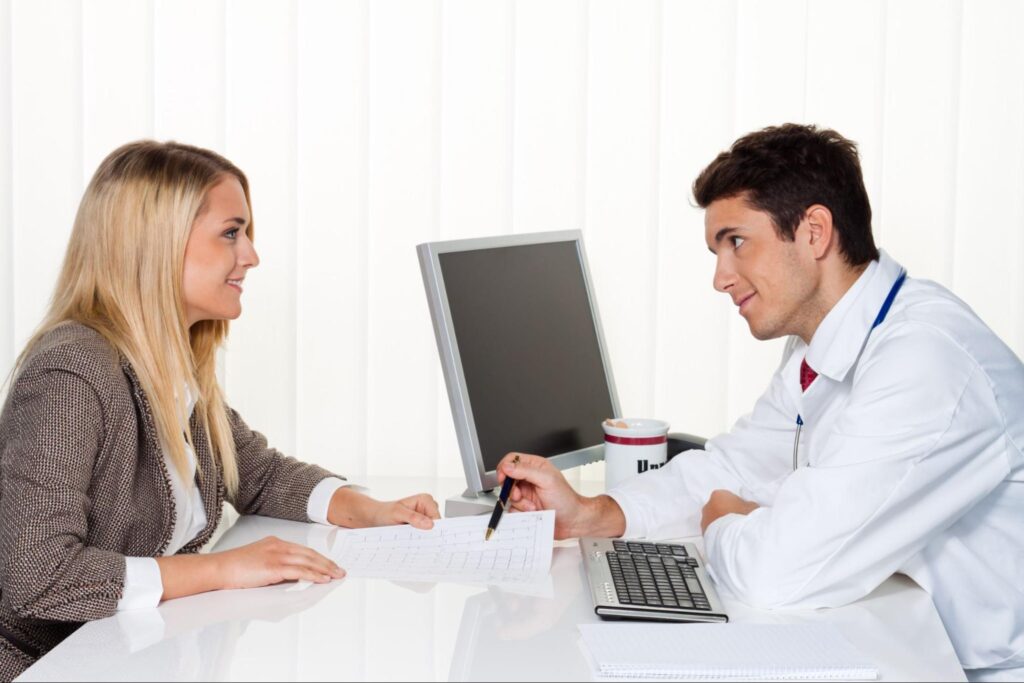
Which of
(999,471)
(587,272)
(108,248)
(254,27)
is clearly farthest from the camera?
(254,27)

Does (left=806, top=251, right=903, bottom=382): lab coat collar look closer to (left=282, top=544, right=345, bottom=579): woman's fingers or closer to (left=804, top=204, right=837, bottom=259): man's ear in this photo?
(left=804, top=204, right=837, bottom=259): man's ear

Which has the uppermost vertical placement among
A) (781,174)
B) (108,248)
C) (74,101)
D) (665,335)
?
(74,101)

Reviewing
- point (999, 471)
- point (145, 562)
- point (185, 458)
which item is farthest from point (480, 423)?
point (999, 471)

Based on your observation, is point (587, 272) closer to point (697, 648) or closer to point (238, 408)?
point (238, 408)

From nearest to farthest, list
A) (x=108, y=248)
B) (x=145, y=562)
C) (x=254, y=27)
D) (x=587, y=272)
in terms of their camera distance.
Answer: (x=145, y=562) → (x=108, y=248) → (x=587, y=272) → (x=254, y=27)

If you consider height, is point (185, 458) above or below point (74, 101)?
below

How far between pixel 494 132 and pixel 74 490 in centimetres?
135

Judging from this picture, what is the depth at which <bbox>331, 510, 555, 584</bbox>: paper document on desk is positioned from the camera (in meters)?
1.47

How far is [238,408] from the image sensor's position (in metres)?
2.49

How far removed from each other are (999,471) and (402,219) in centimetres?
141

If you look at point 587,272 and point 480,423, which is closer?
point 480,423

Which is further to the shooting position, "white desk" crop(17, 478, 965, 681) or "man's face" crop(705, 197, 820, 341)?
"man's face" crop(705, 197, 820, 341)

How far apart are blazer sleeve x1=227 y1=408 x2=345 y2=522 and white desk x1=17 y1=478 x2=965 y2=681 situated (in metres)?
0.43

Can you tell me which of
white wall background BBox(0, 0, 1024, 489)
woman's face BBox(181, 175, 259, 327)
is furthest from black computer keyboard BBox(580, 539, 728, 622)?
white wall background BBox(0, 0, 1024, 489)
